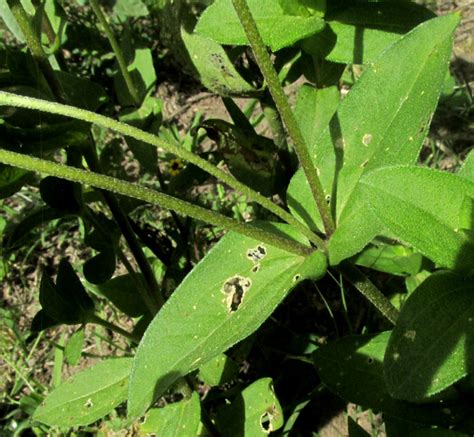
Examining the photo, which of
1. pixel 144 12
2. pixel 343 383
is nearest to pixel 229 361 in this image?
pixel 343 383

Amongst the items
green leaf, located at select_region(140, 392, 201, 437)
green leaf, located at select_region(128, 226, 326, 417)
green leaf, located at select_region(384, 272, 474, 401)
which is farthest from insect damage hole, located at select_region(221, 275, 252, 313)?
green leaf, located at select_region(140, 392, 201, 437)

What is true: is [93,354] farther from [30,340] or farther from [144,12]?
[144,12]

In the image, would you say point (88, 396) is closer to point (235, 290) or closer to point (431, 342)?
point (235, 290)

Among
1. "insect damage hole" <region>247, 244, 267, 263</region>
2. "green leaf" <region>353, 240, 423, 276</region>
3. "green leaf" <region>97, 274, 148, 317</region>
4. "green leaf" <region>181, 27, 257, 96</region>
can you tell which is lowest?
"green leaf" <region>353, 240, 423, 276</region>

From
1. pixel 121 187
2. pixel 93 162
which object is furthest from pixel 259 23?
pixel 121 187

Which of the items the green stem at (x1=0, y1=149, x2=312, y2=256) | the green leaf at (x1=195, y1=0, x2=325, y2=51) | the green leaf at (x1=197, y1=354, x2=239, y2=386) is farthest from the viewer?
the green leaf at (x1=197, y1=354, x2=239, y2=386)

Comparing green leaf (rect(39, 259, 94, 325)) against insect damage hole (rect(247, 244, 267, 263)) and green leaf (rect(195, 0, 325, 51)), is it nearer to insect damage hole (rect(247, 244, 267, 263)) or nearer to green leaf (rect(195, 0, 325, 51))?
insect damage hole (rect(247, 244, 267, 263))

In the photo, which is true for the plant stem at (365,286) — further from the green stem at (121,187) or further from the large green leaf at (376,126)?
the green stem at (121,187)
